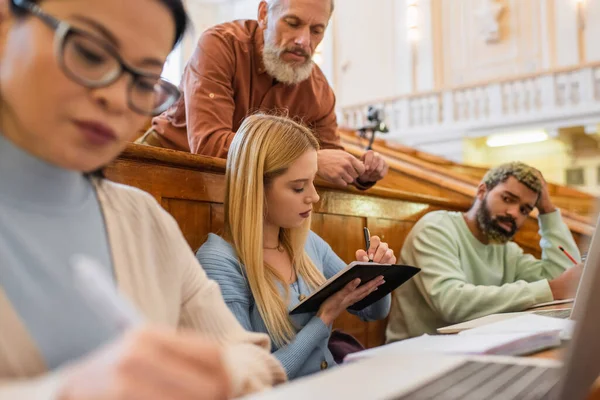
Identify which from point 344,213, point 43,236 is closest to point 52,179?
point 43,236

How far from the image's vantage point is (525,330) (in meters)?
0.93

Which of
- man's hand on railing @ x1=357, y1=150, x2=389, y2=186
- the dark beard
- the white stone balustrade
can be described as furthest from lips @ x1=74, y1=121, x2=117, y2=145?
the white stone balustrade

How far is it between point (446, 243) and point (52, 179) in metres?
1.61

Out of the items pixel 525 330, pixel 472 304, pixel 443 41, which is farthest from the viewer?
pixel 443 41

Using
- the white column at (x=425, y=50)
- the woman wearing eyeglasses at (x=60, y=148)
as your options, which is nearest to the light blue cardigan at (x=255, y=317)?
the woman wearing eyeglasses at (x=60, y=148)

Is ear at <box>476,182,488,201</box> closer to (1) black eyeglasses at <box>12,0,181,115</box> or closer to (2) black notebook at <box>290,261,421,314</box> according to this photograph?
(2) black notebook at <box>290,261,421,314</box>

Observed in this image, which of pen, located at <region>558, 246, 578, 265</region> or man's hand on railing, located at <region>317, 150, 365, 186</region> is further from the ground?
man's hand on railing, located at <region>317, 150, 365, 186</region>

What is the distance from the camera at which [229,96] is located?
1870mm

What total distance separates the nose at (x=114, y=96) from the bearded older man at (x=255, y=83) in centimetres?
115

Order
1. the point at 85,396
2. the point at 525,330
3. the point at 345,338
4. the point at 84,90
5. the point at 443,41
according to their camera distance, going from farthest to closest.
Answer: the point at 443,41, the point at 345,338, the point at 525,330, the point at 84,90, the point at 85,396

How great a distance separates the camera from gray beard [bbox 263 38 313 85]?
1.92 meters

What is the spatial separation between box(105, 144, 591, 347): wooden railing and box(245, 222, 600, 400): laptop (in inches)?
29.4

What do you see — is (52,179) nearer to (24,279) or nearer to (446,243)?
(24,279)

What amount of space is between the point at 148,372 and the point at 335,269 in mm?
1271
